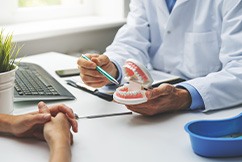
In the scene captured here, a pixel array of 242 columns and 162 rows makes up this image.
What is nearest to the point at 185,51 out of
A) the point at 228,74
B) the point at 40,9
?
the point at 228,74

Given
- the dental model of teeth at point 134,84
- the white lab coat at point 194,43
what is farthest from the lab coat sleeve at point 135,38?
the dental model of teeth at point 134,84

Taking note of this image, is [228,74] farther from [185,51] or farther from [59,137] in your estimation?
[59,137]

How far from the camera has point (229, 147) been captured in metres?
0.79

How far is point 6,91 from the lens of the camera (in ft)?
3.17

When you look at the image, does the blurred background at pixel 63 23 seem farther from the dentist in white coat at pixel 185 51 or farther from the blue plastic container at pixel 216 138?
the blue plastic container at pixel 216 138

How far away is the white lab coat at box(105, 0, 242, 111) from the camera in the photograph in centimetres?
113

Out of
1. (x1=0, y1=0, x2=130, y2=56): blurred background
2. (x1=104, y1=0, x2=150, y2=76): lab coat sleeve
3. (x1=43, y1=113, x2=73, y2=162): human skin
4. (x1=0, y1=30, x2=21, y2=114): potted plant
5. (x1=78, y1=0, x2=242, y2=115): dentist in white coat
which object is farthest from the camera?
Result: (x1=0, y1=0, x2=130, y2=56): blurred background

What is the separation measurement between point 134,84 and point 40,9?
1.25 m

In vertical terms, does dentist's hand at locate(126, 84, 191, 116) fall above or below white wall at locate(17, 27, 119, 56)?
above

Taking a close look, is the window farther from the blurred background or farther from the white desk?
the white desk

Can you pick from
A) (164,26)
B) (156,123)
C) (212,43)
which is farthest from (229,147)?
(164,26)

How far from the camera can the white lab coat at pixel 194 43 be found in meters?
1.13

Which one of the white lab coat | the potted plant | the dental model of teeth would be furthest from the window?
the dental model of teeth

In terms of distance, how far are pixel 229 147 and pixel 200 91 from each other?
0.32m
